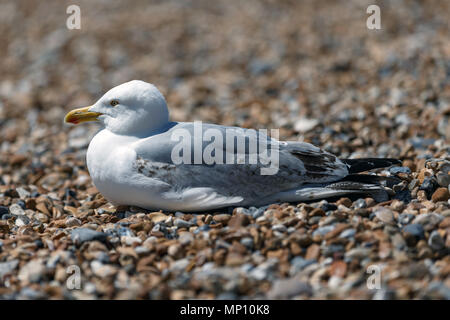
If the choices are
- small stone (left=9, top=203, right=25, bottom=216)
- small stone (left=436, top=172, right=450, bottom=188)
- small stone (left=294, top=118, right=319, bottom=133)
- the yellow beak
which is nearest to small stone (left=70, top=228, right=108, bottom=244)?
the yellow beak

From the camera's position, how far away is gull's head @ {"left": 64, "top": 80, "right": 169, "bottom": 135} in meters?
5.35

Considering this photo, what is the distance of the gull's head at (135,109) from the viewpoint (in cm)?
535

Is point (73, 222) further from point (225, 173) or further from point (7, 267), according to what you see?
point (225, 173)

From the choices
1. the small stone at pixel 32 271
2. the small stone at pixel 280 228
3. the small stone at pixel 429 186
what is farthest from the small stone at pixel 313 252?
the small stone at pixel 32 271

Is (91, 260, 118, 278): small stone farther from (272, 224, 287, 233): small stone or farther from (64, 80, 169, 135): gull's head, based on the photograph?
(64, 80, 169, 135): gull's head

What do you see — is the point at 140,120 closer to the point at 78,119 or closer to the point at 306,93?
the point at 78,119

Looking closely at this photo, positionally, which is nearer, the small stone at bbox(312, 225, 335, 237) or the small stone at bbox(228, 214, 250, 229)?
the small stone at bbox(312, 225, 335, 237)

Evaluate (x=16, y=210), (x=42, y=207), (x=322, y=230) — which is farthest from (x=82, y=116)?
(x=322, y=230)

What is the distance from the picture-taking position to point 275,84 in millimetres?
10602

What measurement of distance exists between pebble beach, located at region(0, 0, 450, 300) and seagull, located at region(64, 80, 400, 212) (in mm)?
142

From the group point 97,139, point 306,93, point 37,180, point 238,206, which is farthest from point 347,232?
point 306,93

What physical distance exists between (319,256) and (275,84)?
21.3 ft

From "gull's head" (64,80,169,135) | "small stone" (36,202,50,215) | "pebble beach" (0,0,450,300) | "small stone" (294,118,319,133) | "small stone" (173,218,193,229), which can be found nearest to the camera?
"pebble beach" (0,0,450,300)

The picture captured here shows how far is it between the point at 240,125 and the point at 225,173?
3522mm
